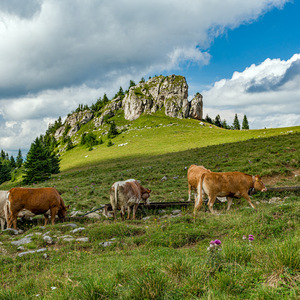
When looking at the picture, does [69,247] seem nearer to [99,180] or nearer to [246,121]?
[99,180]

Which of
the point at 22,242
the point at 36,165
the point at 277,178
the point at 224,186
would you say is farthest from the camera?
the point at 36,165

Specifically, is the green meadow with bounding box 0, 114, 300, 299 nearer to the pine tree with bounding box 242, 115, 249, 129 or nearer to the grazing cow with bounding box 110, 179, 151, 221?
the grazing cow with bounding box 110, 179, 151, 221

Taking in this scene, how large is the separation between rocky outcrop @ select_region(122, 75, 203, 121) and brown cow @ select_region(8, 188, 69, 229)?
459ft

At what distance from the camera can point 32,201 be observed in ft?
41.5

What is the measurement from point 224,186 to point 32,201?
1050cm

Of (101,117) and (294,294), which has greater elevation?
(101,117)

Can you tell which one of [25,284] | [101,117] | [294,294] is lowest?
[25,284]

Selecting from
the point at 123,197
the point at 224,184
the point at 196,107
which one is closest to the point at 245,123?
the point at 196,107

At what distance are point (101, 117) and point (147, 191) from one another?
166 m

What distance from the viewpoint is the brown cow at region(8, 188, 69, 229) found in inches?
484

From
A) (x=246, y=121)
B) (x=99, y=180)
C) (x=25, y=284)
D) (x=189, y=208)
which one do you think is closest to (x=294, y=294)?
(x=25, y=284)

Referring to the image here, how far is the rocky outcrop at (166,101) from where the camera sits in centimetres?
15450

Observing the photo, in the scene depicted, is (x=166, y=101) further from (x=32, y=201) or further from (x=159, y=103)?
(x=32, y=201)

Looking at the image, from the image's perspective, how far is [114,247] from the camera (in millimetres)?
8320
